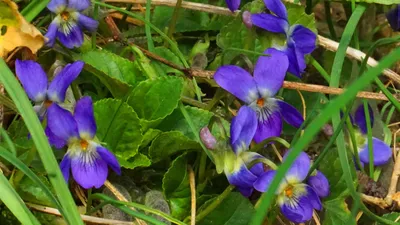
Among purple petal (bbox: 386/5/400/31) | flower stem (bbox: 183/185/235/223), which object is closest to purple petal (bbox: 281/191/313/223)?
flower stem (bbox: 183/185/235/223)

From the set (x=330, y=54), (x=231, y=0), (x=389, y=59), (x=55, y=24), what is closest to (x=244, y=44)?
(x=231, y=0)

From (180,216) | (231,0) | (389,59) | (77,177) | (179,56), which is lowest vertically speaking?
(180,216)

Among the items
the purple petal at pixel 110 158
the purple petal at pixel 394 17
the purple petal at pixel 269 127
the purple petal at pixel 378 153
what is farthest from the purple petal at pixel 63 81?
the purple petal at pixel 394 17

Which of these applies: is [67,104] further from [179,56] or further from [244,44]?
[244,44]

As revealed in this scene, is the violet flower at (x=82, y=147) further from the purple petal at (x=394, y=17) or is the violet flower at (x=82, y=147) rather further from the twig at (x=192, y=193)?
the purple petal at (x=394, y=17)

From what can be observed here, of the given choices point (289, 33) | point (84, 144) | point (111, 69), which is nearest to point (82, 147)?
point (84, 144)
